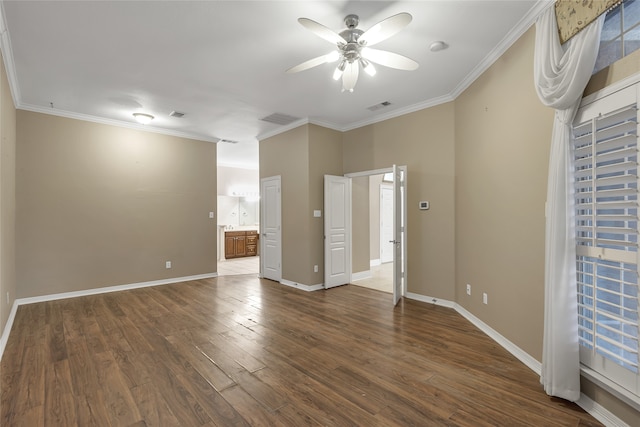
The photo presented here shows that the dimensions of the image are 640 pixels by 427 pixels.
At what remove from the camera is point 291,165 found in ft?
19.1

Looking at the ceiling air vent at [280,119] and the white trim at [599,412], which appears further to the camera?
the ceiling air vent at [280,119]

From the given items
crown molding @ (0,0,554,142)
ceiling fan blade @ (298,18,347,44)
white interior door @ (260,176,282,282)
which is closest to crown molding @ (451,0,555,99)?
crown molding @ (0,0,554,142)

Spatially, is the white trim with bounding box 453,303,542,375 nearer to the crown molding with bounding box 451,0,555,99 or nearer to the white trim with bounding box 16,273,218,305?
the crown molding with bounding box 451,0,555,99

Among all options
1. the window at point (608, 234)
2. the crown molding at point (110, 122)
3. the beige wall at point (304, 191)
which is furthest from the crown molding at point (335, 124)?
the window at point (608, 234)

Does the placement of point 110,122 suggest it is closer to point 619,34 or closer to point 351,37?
point 351,37

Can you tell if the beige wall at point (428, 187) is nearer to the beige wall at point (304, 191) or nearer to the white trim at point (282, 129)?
the beige wall at point (304, 191)

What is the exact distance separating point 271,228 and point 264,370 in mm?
3802

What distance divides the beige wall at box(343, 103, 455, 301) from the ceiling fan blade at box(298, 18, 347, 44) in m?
2.54

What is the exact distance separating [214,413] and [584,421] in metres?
2.43

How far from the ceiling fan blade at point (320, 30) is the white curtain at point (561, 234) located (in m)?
1.62

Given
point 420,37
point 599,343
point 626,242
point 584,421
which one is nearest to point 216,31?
point 420,37

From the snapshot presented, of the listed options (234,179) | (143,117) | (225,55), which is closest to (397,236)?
(225,55)

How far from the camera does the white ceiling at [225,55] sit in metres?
2.59

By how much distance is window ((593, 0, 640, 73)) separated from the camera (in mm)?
1825
